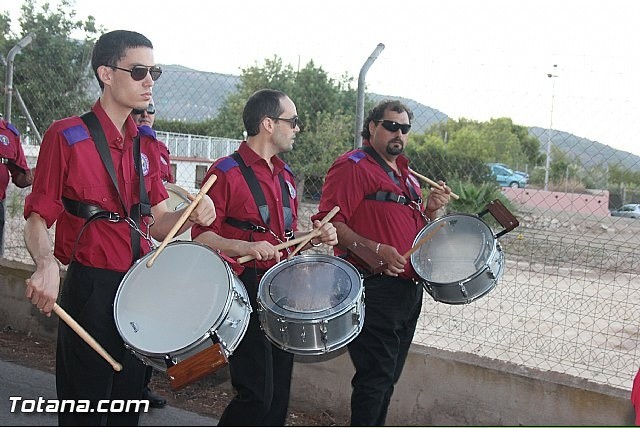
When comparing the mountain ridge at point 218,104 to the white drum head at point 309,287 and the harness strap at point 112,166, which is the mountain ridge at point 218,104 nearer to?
the white drum head at point 309,287

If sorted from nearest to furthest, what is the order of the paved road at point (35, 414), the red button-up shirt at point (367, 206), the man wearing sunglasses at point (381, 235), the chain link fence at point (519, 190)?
the man wearing sunglasses at point (381, 235) → the red button-up shirt at point (367, 206) → the paved road at point (35, 414) → the chain link fence at point (519, 190)

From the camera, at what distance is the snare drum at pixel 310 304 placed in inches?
138

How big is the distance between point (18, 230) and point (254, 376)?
6.09 meters

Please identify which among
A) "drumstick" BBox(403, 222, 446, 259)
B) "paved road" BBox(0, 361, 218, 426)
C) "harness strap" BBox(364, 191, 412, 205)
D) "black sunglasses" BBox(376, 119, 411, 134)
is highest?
"black sunglasses" BBox(376, 119, 411, 134)

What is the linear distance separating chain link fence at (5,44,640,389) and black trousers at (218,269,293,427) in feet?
4.95

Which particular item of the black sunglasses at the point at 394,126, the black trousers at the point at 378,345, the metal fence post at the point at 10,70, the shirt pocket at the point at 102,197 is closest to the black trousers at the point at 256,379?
the black trousers at the point at 378,345

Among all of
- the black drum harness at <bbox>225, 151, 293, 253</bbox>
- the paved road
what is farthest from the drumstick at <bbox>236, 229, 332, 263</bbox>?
the paved road

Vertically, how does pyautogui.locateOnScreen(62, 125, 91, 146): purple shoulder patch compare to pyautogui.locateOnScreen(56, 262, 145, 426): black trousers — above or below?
above

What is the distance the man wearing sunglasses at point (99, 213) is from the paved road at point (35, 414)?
1686 mm

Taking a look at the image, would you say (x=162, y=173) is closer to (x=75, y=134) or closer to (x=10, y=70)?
(x=75, y=134)

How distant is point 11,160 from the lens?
676 cm

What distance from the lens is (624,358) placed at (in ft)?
24.1

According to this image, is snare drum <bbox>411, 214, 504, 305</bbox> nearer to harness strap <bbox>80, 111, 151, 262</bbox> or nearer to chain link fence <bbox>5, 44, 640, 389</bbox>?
chain link fence <bbox>5, 44, 640, 389</bbox>

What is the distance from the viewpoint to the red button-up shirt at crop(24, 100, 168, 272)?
3092 millimetres
